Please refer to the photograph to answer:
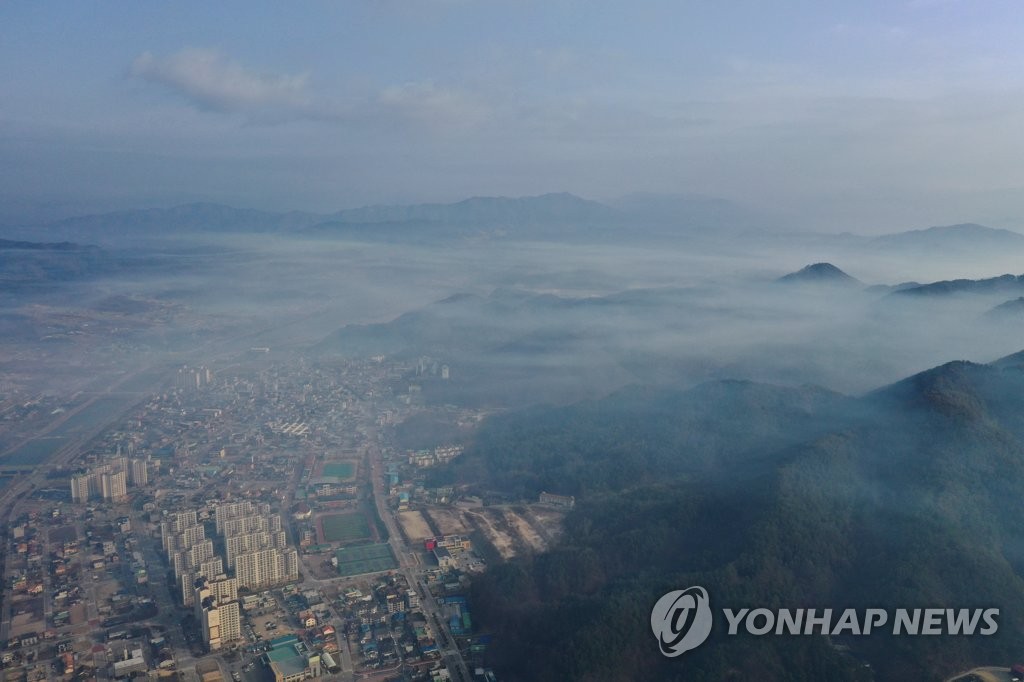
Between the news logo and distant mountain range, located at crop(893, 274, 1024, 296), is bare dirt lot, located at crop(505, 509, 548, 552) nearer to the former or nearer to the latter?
the news logo

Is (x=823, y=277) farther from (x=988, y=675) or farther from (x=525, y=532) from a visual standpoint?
(x=988, y=675)

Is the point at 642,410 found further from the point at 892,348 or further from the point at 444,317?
the point at 444,317

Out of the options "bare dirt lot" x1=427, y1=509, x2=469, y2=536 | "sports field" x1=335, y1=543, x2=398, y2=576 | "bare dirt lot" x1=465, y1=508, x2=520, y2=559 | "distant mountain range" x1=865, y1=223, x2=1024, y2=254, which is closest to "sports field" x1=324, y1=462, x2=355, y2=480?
"bare dirt lot" x1=427, y1=509, x2=469, y2=536

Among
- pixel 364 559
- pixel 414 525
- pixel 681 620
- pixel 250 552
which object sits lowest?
pixel 364 559

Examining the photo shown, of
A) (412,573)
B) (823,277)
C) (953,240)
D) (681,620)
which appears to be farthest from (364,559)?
(953,240)

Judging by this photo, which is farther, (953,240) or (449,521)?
(953,240)

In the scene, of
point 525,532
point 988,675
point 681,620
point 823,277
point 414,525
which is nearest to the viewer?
point 988,675

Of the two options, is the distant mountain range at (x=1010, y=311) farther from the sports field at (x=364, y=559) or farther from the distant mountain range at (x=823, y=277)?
the sports field at (x=364, y=559)

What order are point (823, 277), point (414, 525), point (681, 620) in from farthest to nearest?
point (823, 277)
point (414, 525)
point (681, 620)
